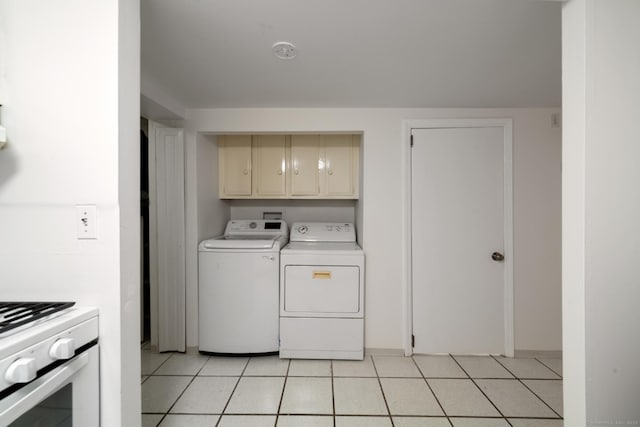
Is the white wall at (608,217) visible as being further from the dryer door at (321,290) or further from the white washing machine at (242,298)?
the white washing machine at (242,298)

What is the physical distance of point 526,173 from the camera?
2.06 m

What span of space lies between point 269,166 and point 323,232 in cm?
88

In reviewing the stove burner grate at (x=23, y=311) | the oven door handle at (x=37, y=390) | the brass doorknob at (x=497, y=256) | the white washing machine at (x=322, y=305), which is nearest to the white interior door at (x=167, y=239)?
the white washing machine at (x=322, y=305)

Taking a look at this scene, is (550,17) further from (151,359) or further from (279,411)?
(151,359)

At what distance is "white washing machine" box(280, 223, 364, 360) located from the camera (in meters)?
1.97

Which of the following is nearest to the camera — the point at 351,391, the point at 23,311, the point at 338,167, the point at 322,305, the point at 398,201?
the point at 23,311

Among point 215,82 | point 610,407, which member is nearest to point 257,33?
point 215,82

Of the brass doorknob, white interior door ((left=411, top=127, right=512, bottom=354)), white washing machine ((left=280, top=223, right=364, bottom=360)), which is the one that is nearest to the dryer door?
white washing machine ((left=280, top=223, right=364, bottom=360))

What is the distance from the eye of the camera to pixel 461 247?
2.05 metres

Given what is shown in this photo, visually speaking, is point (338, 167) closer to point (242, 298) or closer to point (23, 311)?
point (242, 298)

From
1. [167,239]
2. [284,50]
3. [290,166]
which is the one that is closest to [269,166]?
[290,166]

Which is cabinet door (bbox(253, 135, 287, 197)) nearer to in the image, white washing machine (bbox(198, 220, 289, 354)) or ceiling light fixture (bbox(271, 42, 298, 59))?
white washing machine (bbox(198, 220, 289, 354))

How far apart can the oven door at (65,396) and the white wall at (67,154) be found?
3 cm

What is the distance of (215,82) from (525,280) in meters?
2.92
